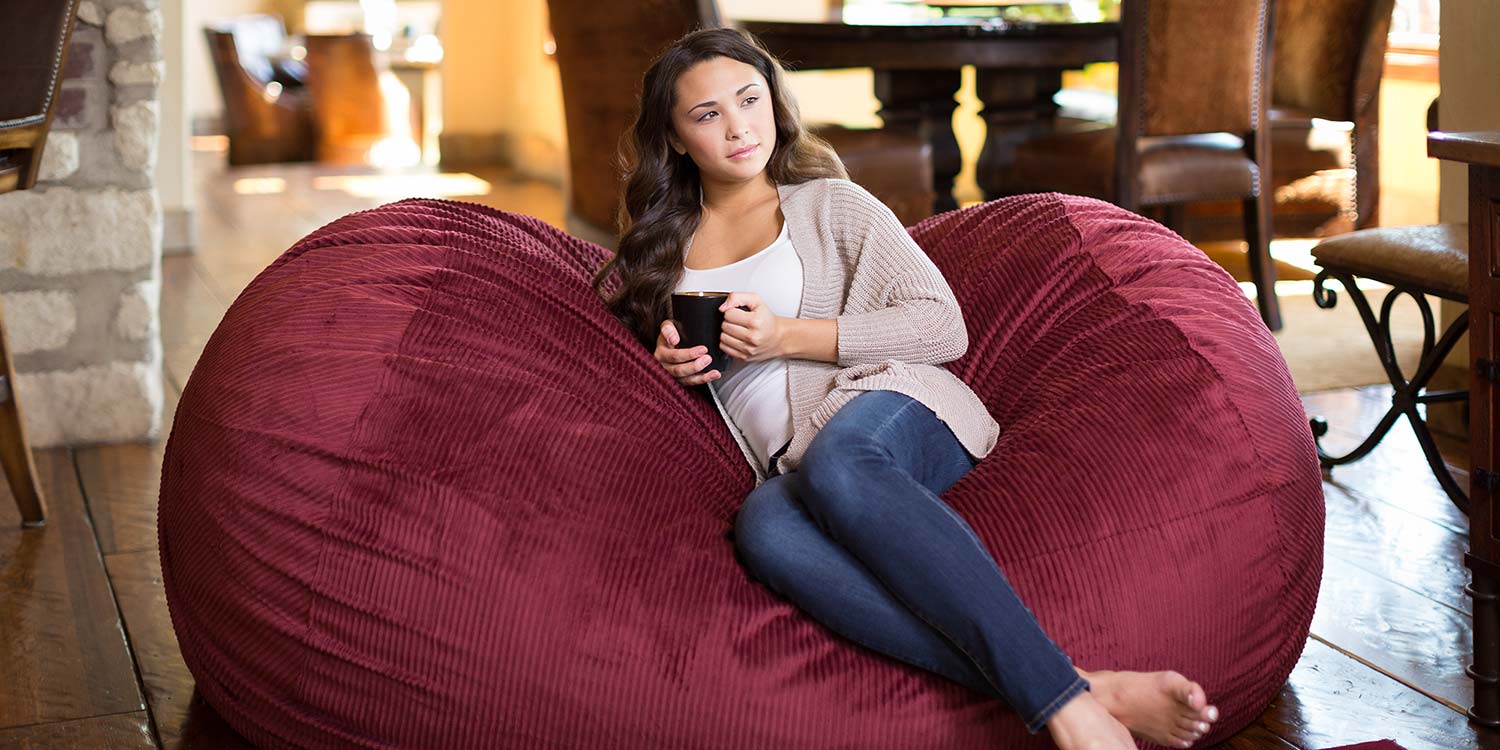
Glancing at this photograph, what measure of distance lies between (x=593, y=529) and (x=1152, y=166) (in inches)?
106

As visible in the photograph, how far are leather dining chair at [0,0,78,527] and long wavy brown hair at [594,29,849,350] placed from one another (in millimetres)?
1021

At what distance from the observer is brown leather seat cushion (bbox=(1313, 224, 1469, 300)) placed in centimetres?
244

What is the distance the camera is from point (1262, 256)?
406cm

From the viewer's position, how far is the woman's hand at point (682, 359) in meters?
1.92

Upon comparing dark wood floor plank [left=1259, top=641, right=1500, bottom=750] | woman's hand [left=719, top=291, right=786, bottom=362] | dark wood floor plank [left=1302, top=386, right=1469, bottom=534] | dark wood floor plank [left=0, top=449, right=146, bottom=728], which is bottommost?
dark wood floor plank [left=1259, top=641, right=1500, bottom=750]

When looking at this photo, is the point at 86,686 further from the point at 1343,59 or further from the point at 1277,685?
the point at 1343,59

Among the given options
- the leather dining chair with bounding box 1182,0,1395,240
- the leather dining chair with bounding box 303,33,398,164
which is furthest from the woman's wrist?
the leather dining chair with bounding box 303,33,398,164

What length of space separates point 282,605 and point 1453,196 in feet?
8.72

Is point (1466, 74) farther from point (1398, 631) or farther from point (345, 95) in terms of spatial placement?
point (345, 95)

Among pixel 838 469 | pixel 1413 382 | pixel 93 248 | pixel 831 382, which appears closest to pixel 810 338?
pixel 831 382

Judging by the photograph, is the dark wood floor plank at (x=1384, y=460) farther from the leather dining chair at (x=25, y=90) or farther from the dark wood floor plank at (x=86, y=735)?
the leather dining chair at (x=25, y=90)

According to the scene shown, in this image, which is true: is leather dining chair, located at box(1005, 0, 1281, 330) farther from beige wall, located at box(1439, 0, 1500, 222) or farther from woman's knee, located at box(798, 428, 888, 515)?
woman's knee, located at box(798, 428, 888, 515)

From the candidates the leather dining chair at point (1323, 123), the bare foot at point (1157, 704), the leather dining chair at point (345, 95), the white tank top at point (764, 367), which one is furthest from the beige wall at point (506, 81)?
the bare foot at point (1157, 704)

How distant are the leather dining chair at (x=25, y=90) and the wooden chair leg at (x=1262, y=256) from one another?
295 centimetres
